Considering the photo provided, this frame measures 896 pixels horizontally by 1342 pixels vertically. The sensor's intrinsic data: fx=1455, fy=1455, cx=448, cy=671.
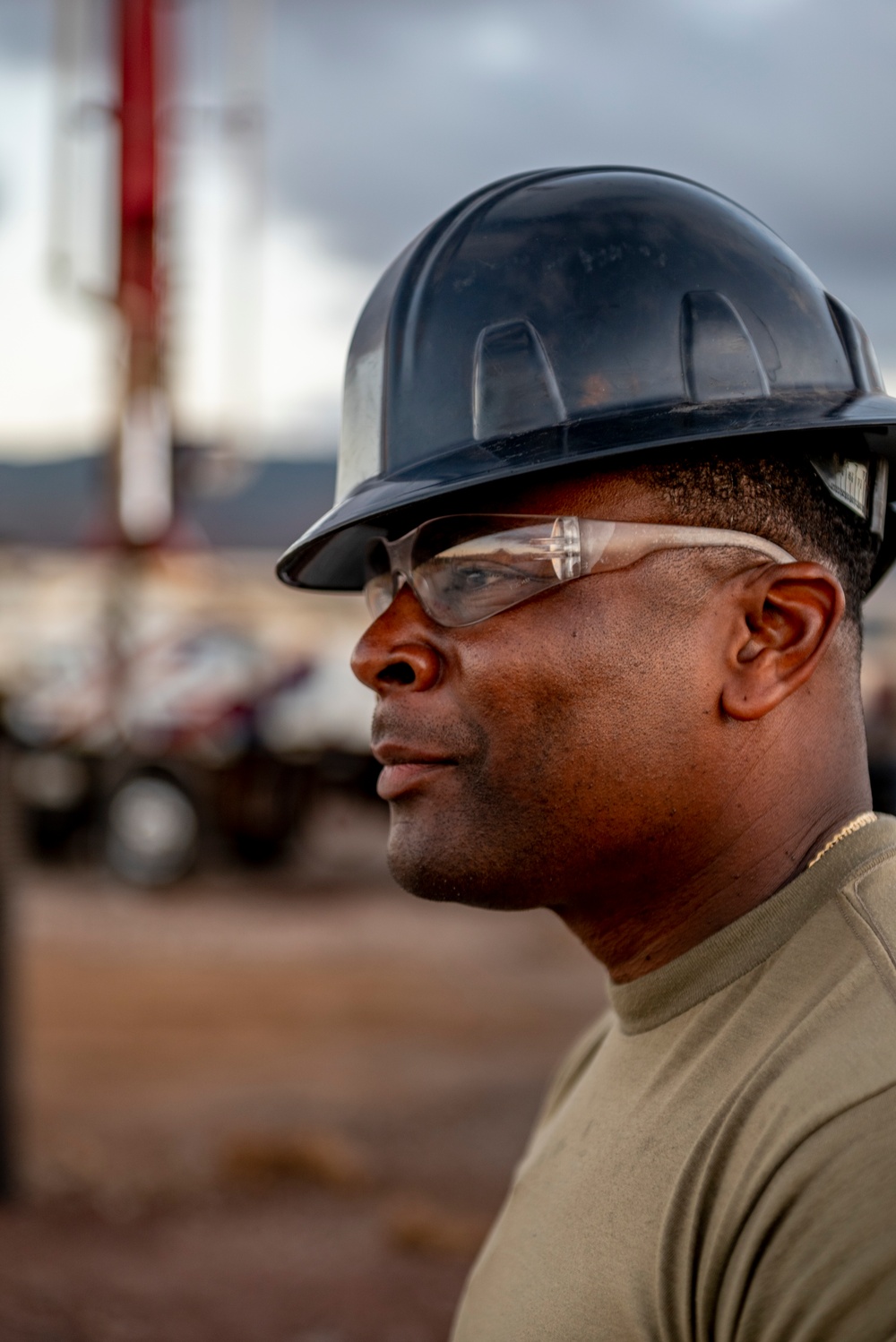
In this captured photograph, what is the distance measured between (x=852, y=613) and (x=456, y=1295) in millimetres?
4316

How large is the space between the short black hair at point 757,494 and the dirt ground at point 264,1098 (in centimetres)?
412

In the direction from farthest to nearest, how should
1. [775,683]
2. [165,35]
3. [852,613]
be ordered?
[165,35]
[852,613]
[775,683]

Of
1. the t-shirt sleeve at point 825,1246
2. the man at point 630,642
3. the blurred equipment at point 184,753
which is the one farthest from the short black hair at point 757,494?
the blurred equipment at point 184,753

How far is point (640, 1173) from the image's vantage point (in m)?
1.55

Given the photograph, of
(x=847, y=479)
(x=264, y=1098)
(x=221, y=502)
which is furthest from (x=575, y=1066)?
(x=221, y=502)

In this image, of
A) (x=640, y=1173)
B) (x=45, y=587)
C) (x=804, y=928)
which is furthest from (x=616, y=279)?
(x=45, y=587)

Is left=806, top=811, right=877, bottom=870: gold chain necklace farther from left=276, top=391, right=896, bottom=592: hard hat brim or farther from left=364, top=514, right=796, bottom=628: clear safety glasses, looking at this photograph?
left=276, top=391, right=896, bottom=592: hard hat brim

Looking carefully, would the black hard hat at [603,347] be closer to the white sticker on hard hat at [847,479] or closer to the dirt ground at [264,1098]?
the white sticker on hard hat at [847,479]

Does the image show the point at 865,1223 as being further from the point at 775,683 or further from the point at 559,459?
the point at 559,459

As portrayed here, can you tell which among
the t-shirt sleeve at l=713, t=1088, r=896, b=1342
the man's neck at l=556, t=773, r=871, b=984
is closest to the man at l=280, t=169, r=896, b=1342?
the man's neck at l=556, t=773, r=871, b=984

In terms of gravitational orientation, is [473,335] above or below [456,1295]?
above

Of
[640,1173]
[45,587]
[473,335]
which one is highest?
[473,335]

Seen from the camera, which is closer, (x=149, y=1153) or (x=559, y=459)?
(x=559, y=459)

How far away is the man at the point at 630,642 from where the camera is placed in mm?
1616
